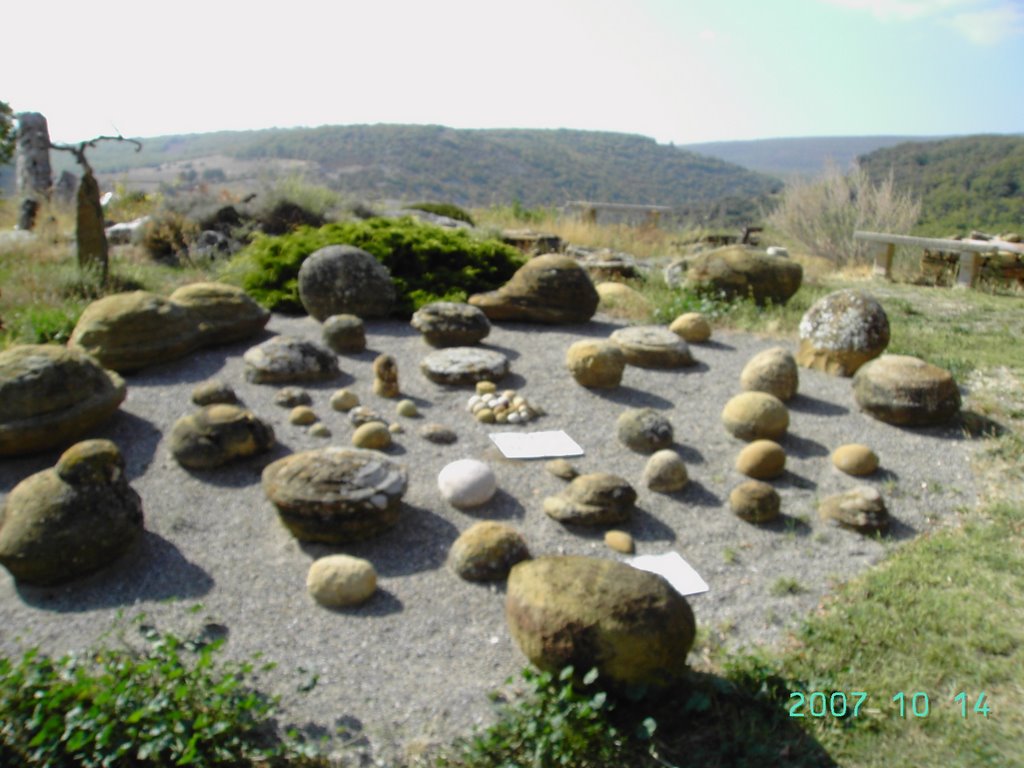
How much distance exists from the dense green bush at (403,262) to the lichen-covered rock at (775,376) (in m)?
3.09

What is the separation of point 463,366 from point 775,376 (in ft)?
7.85

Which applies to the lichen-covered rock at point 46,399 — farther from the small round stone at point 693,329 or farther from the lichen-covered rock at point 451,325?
the small round stone at point 693,329

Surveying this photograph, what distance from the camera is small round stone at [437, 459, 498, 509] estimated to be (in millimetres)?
4539

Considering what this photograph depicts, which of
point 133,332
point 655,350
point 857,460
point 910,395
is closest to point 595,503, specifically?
point 857,460

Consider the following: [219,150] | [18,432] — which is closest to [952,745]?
[18,432]

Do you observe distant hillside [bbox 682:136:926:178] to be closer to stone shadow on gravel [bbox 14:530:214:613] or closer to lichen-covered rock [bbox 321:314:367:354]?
lichen-covered rock [bbox 321:314:367:354]

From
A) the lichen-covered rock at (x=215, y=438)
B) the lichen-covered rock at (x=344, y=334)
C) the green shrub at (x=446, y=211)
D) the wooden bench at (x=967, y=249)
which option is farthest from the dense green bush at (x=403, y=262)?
the green shrub at (x=446, y=211)

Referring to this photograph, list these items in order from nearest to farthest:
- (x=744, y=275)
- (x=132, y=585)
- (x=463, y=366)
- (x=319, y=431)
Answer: (x=132, y=585), (x=319, y=431), (x=463, y=366), (x=744, y=275)

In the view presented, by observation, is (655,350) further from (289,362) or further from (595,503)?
(289,362)

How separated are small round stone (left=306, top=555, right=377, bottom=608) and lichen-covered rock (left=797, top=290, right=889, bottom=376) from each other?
4553mm

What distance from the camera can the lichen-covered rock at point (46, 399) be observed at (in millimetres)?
4766

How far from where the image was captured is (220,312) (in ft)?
22.5

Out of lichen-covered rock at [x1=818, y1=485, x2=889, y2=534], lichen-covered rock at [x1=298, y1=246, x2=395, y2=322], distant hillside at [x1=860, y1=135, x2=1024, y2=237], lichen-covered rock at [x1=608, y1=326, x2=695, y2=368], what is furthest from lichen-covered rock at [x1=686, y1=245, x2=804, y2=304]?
distant hillside at [x1=860, y1=135, x2=1024, y2=237]

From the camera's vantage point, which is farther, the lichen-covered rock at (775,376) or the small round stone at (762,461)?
the lichen-covered rock at (775,376)
